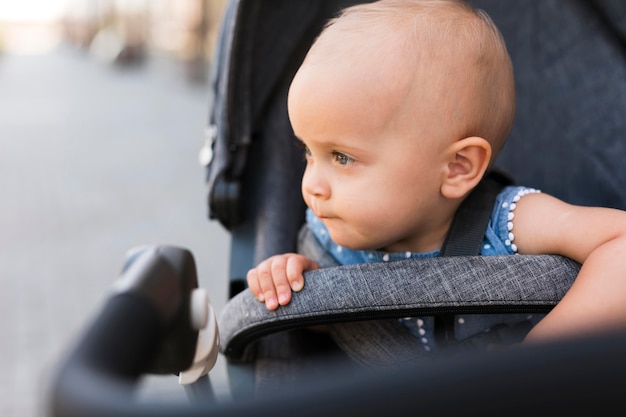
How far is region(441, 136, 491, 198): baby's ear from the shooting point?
120 cm

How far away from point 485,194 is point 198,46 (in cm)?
886

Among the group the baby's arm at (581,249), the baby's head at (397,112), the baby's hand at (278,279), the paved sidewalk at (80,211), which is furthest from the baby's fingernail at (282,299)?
the baby's arm at (581,249)

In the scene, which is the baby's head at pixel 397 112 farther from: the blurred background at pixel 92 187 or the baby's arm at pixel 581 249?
the blurred background at pixel 92 187

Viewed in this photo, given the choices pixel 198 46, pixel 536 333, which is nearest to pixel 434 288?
pixel 536 333

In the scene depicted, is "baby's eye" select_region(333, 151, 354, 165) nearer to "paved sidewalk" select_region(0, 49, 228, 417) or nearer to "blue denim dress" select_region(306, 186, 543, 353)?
"blue denim dress" select_region(306, 186, 543, 353)

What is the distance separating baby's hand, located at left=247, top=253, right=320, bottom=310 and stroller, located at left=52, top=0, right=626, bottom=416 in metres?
0.02

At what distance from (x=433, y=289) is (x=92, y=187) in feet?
14.8

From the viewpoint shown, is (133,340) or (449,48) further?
(449,48)

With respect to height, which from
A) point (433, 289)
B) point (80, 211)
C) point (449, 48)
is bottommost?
point (80, 211)

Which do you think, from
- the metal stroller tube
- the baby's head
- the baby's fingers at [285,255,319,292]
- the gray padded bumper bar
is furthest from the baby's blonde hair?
the metal stroller tube

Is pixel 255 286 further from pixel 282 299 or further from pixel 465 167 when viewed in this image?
pixel 465 167

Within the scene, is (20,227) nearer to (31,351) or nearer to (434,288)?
(31,351)

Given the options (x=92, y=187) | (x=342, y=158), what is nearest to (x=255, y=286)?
(x=342, y=158)

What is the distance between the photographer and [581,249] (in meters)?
1.11
